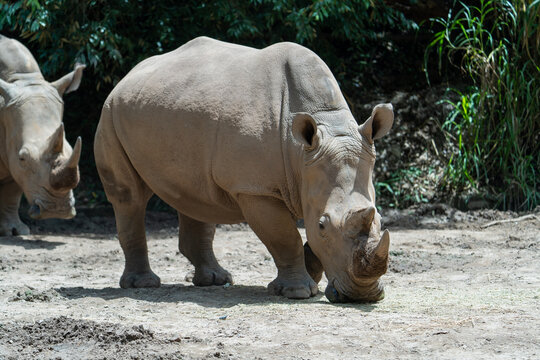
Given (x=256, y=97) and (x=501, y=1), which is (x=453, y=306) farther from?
(x=501, y=1)

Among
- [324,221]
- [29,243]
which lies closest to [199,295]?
[324,221]

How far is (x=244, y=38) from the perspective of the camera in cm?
1071

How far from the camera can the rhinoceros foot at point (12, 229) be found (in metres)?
9.51

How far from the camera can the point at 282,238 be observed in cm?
543

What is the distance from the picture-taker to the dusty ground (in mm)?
4074

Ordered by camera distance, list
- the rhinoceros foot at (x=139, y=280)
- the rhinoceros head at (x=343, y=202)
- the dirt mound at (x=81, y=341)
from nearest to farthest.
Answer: the dirt mound at (x=81, y=341) < the rhinoceros head at (x=343, y=202) < the rhinoceros foot at (x=139, y=280)

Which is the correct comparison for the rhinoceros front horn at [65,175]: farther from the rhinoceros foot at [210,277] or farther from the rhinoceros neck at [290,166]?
the rhinoceros neck at [290,166]

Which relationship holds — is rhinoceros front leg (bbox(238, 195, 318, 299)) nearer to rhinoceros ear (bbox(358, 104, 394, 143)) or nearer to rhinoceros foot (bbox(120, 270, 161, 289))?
rhinoceros ear (bbox(358, 104, 394, 143))

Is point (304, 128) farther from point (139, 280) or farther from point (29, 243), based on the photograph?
point (29, 243)

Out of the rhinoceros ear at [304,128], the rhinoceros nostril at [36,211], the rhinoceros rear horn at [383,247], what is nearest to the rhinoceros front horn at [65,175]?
the rhinoceros nostril at [36,211]

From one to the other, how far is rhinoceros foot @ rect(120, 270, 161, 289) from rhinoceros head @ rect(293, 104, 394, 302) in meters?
1.46

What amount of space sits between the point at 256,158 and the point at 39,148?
3916 millimetres

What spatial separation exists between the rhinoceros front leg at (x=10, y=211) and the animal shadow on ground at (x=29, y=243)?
252 millimetres

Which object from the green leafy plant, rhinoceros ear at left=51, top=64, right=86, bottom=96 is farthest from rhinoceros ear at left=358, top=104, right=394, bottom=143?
rhinoceros ear at left=51, top=64, right=86, bottom=96
